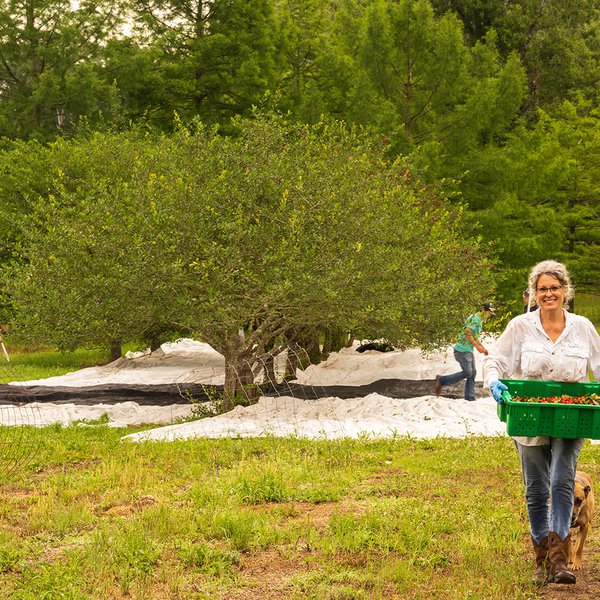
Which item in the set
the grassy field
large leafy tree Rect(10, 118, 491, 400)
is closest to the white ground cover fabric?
large leafy tree Rect(10, 118, 491, 400)

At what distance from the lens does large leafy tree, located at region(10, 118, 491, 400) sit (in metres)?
12.0

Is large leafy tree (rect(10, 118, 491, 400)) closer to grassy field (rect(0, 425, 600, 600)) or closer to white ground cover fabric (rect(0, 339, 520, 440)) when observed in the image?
white ground cover fabric (rect(0, 339, 520, 440))

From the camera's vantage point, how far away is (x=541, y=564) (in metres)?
5.05

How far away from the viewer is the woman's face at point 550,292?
4.98 meters

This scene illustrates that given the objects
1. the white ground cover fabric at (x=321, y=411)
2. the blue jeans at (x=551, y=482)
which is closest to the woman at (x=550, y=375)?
the blue jeans at (x=551, y=482)

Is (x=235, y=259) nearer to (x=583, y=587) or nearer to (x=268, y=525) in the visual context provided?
(x=268, y=525)

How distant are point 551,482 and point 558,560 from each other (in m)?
0.41

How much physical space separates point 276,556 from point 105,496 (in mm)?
2132

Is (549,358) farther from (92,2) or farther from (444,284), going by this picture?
(92,2)

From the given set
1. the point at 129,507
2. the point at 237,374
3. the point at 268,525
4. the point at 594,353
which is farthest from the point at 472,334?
the point at 594,353

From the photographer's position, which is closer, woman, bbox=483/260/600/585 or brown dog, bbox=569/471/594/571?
woman, bbox=483/260/600/585

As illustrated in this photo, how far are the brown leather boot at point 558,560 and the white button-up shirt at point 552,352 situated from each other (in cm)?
52

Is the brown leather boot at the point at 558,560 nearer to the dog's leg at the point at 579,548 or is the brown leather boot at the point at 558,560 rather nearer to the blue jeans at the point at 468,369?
the dog's leg at the point at 579,548

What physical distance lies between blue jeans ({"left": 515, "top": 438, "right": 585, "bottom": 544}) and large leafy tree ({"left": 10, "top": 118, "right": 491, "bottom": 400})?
6.62 meters
